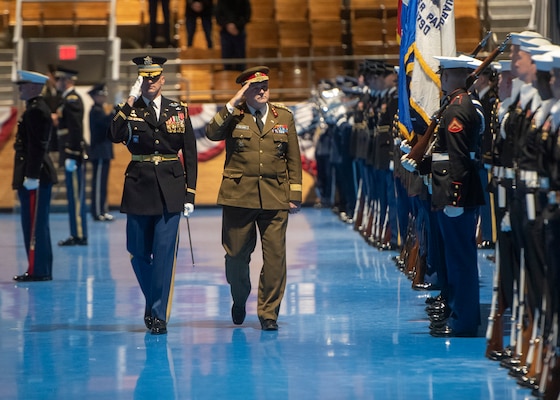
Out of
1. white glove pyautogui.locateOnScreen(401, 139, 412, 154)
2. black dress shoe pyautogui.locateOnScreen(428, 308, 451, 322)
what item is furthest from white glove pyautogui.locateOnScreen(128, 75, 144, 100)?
black dress shoe pyautogui.locateOnScreen(428, 308, 451, 322)

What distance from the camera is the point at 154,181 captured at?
854 cm

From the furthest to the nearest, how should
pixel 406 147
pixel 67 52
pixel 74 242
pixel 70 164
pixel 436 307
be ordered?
pixel 67 52
pixel 74 242
pixel 70 164
pixel 406 147
pixel 436 307

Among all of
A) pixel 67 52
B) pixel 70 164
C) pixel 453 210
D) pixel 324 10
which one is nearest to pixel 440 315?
pixel 453 210

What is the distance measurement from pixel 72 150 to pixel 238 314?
616 centimetres

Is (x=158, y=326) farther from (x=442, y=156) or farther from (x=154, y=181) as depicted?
(x=442, y=156)

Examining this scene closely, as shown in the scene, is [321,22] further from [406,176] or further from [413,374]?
[413,374]

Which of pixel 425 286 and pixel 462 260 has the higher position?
pixel 462 260

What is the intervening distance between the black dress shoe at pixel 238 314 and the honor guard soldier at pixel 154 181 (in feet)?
1.75

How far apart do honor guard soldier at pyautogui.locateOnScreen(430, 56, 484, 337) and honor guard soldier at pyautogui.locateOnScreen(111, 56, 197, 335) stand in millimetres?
1772

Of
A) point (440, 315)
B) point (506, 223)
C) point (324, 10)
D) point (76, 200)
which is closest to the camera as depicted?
point (506, 223)

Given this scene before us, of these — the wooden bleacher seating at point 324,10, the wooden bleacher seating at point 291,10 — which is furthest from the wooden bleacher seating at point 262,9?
the wooden bleacher seating at point 324,10

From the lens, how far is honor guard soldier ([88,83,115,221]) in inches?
685

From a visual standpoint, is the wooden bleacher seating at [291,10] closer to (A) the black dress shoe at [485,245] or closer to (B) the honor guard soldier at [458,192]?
(A) the black dress shoe at [485,245]

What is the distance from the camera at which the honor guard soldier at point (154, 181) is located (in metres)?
8.52
